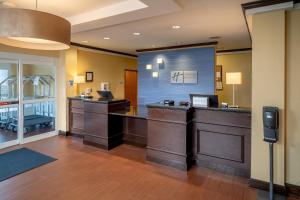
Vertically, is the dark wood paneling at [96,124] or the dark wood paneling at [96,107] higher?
the dark wood paneling at [96,107]

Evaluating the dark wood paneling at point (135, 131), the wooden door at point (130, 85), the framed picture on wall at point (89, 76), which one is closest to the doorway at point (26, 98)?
the framed picture on wall at point (89, 76)

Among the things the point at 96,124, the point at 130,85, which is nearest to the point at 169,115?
the point at 96,124

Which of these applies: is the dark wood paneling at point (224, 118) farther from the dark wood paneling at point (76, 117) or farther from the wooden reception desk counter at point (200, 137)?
the dark wood paneling at point (76, 117)

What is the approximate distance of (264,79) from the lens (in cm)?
279

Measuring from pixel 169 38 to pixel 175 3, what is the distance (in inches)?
97.8

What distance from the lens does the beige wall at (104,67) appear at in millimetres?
6484

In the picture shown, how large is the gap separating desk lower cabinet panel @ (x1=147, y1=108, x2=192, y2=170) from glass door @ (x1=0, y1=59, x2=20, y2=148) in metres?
3.25

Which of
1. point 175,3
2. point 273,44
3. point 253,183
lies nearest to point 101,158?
point 253,183

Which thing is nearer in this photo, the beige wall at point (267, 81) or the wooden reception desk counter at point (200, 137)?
the beige wall at point (267, 81)

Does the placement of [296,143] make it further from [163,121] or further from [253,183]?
[163,121]

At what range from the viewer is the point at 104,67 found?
740cm

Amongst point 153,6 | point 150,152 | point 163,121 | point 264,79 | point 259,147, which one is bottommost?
point 150,152

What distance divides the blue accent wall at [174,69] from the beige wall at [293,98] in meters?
3.09

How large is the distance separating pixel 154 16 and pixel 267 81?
2.01 metres
